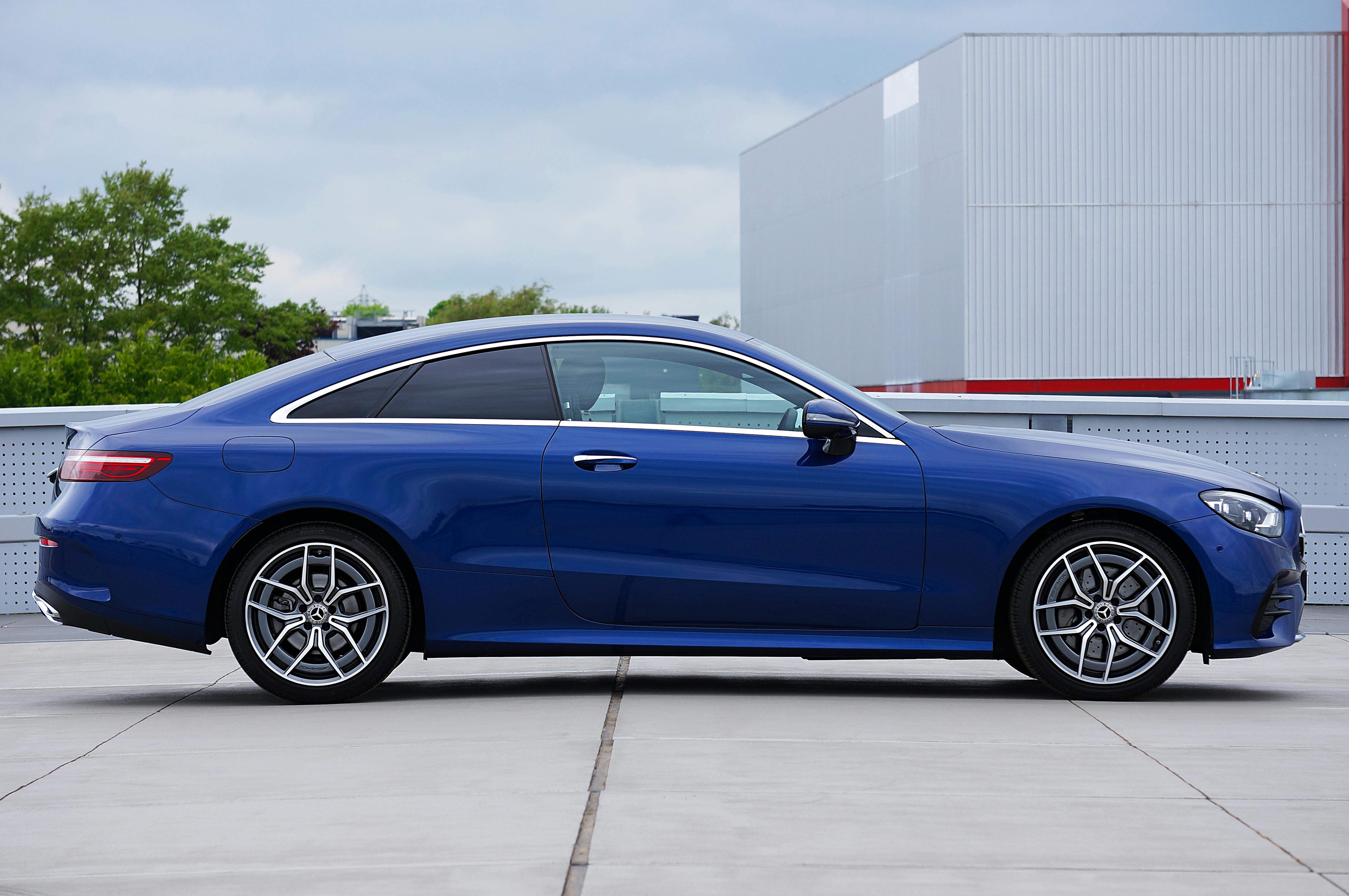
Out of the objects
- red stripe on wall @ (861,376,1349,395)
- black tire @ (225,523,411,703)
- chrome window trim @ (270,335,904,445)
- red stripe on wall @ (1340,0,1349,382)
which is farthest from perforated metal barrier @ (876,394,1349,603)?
red stripe on wall @ (1340,0,1349,382)

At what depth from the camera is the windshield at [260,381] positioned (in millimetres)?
6039

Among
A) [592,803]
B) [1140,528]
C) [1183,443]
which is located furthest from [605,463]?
[1183,443]

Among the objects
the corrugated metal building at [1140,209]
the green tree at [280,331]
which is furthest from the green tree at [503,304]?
the corrugated metal building at [1140,209]

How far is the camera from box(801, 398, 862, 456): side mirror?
5805 millimetres

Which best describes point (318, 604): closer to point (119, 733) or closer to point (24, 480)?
point (119, 733)

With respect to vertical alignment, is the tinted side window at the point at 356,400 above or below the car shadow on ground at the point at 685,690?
above

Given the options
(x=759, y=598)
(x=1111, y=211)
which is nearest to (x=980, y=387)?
(x=1111, y=211)

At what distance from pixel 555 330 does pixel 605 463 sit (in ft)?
2.02

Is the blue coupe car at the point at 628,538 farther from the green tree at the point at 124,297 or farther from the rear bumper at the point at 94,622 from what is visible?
the green tree at the point at 124,297

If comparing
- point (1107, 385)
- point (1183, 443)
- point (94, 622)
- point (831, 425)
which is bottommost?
point (94, 622)

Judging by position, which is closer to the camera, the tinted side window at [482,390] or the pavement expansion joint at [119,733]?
the pavement expansion joint at [119,733]

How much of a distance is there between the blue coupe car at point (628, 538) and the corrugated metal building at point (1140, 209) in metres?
41.7

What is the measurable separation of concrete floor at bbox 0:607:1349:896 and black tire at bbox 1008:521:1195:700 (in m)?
0.18

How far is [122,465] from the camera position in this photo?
5871 millimetres
